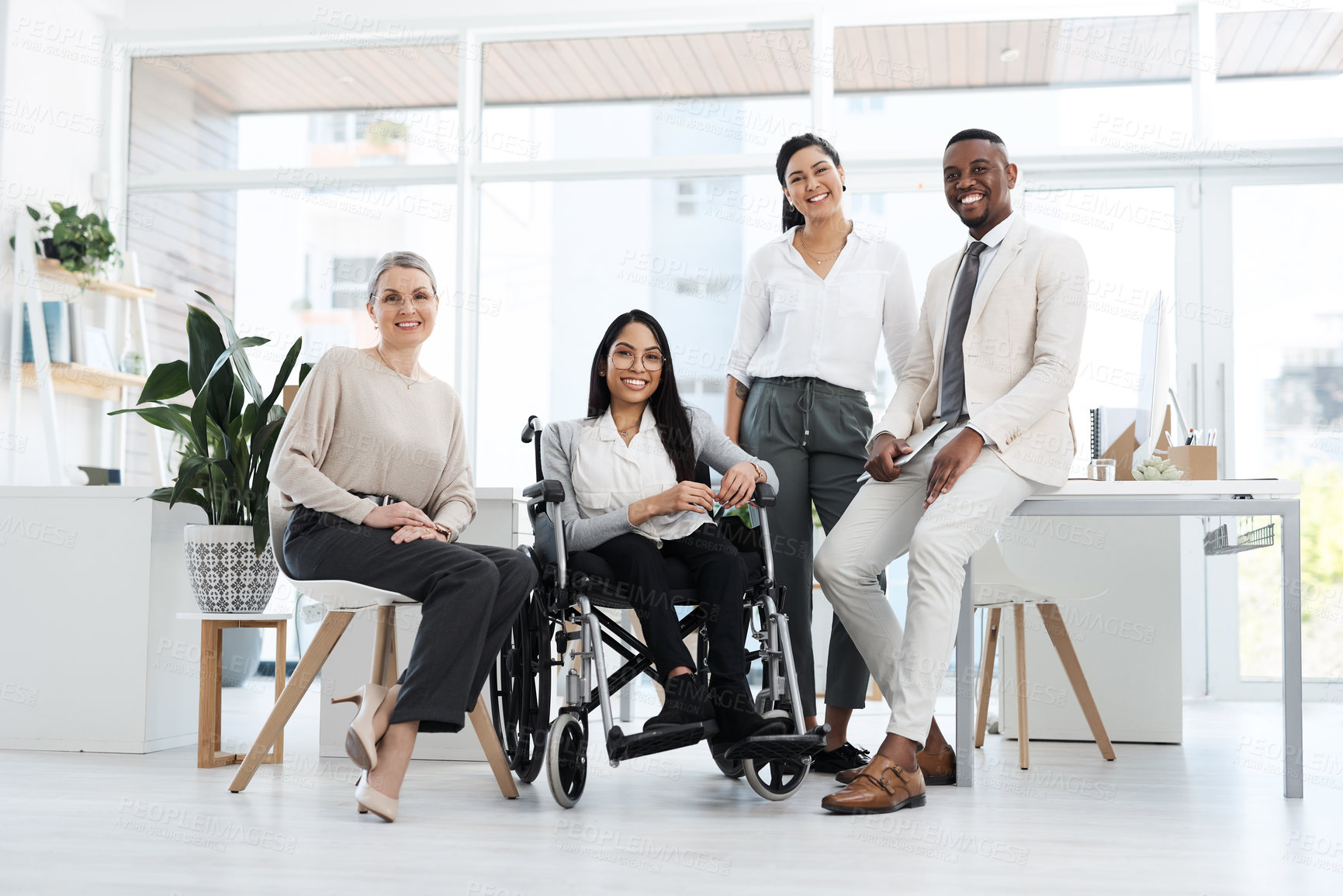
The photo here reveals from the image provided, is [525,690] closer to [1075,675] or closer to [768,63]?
[1075,675]

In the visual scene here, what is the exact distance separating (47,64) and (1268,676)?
18.0 feet

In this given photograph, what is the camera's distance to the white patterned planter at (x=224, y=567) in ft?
9.03

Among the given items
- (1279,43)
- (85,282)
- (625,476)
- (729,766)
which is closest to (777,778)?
(729,766)

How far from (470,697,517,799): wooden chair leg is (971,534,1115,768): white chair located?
1.21m

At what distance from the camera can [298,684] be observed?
238 cm

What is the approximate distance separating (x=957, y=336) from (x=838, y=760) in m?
1.00

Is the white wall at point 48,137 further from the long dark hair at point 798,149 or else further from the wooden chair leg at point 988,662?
the wooden chair leg at point 988,662

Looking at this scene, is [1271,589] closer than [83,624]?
No

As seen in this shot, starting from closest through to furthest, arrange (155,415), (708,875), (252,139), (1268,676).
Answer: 1. (708,875)
2. (155,415)
3. (1268,676)
4. (252,139)

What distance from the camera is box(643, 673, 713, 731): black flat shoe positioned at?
214 cm

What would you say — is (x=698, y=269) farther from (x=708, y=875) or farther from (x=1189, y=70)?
(x=708, y=875)

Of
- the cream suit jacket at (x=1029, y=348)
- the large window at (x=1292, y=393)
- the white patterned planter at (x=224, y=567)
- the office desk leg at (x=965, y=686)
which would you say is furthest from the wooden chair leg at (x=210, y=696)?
the large window at (x=1292, y=393)

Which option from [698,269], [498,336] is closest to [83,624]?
[498,336]

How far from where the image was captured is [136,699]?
2.95 metres
